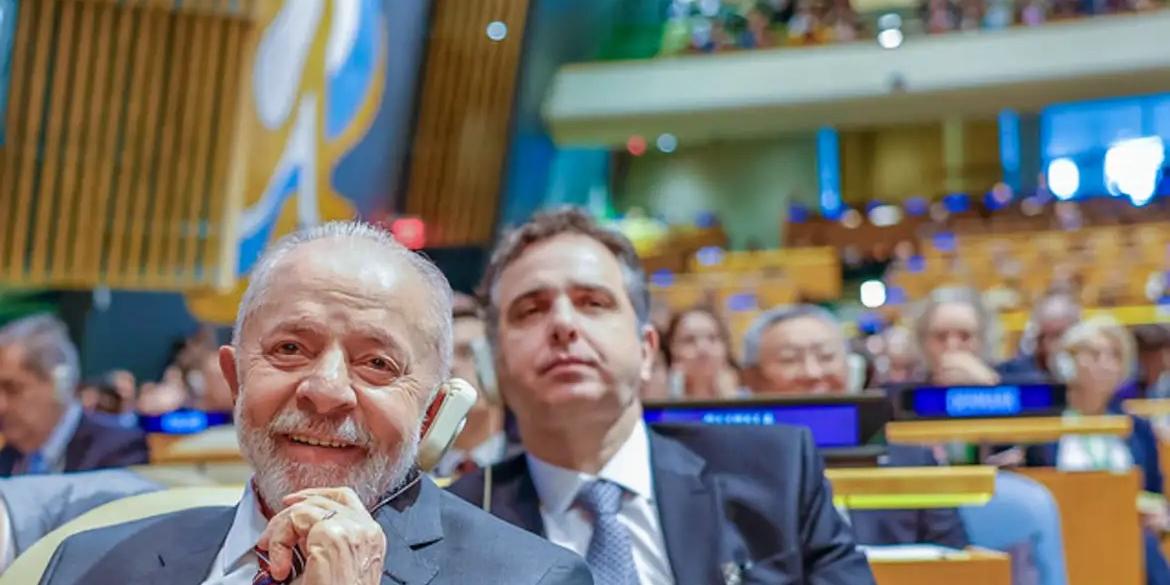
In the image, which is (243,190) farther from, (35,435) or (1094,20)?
(1094,20)

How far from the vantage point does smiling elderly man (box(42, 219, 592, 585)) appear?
1.34 metres

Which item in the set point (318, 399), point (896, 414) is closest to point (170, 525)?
point (318, 399)

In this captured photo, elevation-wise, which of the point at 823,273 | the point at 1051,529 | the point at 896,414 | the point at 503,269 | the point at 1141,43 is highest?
the point at 1141,43

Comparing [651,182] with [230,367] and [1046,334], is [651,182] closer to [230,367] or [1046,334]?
[1046,334]

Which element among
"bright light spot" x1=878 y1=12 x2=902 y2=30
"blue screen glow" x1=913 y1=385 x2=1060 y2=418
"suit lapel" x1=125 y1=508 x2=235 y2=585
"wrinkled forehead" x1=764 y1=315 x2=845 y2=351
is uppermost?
"bright light spot" x1=878 y1=12 x2=902 y2=30

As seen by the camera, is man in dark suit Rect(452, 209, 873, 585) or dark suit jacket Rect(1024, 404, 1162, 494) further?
Result: dark suit jacket Rect(1024, 404, 1162, 494)

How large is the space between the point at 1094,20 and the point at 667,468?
14.3m

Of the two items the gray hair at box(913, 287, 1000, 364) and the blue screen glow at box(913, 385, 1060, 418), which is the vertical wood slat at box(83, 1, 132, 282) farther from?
the blue screen glow at box(913, 385, 1060, 418)

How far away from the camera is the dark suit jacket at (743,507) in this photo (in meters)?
1.93

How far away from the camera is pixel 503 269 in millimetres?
2143

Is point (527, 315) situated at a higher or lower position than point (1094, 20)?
lower

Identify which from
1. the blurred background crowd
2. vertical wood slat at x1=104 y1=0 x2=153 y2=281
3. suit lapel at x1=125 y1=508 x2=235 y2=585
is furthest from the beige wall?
suit lapel at x1=125 y1=508 x2=235 y2=585

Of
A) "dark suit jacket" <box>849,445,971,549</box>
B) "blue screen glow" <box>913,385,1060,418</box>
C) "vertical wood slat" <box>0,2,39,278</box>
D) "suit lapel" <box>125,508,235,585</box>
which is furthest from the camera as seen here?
"vertical wood slat" <box>0,2,39,278</box>

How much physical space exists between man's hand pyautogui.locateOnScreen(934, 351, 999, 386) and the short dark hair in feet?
6.17
